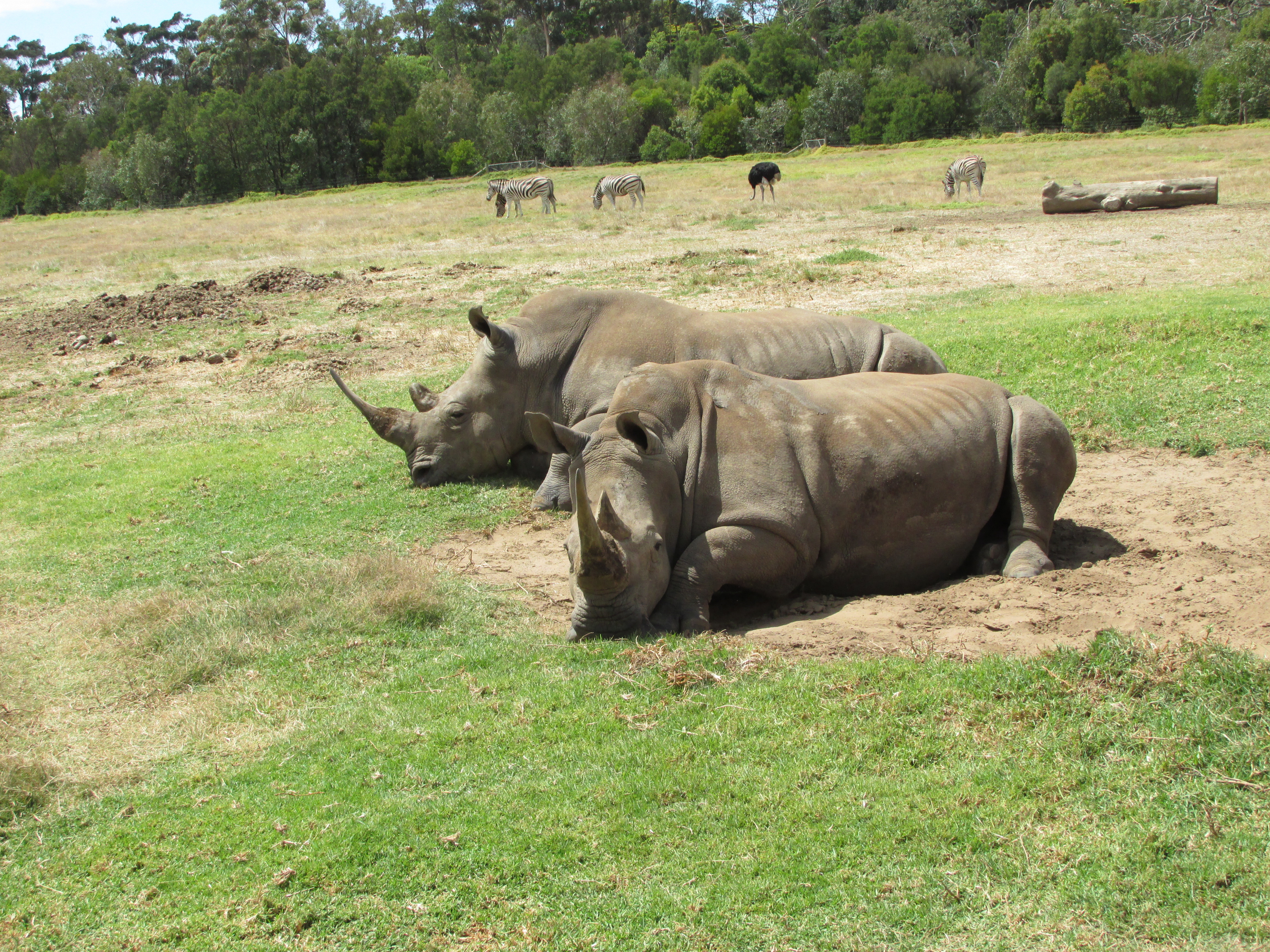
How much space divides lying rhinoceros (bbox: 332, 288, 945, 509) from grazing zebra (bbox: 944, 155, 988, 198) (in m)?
26.1

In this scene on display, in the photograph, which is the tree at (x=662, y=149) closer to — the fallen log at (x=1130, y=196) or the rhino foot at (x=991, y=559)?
the fallen log at (x=1130, y=196)

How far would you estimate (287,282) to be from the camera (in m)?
21.5

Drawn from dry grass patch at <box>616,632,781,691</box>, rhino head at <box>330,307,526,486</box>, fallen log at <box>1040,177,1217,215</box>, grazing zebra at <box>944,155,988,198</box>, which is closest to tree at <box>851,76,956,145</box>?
grazing zebra at <box>944,155,988,198</box>

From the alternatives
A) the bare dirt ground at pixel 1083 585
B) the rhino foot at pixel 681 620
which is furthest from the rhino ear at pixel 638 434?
the bare dirt ground at pixel 1083 585

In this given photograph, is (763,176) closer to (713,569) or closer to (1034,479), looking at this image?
(1034,479)

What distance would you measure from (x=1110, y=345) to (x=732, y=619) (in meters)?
6.71

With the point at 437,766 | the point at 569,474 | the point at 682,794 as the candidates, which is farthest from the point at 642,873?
the point at 569,474

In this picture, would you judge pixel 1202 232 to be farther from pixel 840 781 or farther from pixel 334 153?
pixel 334 153

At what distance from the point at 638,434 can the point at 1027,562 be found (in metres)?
2.49

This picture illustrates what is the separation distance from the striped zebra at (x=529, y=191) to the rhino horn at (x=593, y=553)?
118 ft

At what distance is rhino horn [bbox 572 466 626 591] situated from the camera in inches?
232

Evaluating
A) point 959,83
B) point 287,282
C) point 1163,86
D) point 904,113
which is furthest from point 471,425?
point 959,83

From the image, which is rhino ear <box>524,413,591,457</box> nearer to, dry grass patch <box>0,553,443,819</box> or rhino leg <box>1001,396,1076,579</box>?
dry grass patch <box>0,553,443,819</box>

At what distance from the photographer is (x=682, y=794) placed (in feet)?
15.5
